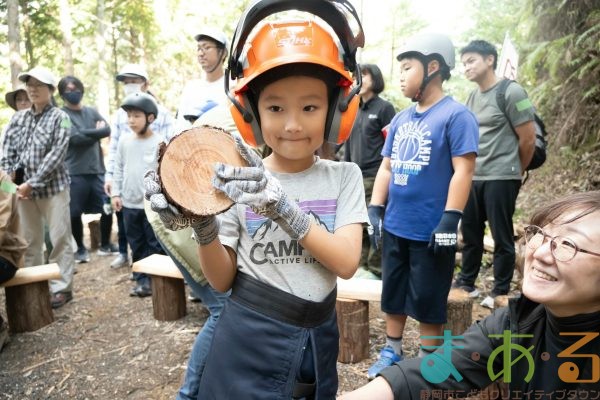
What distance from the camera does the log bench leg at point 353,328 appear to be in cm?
321

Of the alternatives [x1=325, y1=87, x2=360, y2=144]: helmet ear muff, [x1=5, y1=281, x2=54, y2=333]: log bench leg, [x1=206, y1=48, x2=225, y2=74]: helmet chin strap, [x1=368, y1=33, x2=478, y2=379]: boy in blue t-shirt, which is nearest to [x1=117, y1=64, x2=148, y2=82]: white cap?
[x1=206, y1=48, x2=225, y2=74]: helmet chin strap

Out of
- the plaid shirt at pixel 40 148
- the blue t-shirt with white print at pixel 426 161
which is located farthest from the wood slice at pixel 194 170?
the plaid shirt at pixel 40 148

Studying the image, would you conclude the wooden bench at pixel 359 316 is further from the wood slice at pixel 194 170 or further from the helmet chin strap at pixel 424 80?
the wood slice at pixel 194 170

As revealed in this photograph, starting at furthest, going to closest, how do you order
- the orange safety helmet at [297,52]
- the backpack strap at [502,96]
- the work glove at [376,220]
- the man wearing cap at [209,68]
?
the backpack strap at [502,96] < the man wearing cap at [209,68] < the work glove at [376,220] < the orange safety helmet at [297,52]

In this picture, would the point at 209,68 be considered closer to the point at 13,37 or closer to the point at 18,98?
the point at 18,98

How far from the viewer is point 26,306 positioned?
384 cm

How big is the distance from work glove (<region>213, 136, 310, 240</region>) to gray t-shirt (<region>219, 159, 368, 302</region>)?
0.85 feet

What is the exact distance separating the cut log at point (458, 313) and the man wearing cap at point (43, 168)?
3.90 m

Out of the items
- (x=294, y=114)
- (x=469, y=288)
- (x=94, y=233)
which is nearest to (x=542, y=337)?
(x=294, y=114)

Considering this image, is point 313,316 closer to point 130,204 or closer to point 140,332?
point 140,332

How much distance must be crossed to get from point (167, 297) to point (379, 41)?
19.6m

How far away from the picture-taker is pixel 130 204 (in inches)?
180

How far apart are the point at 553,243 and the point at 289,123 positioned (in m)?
0.88

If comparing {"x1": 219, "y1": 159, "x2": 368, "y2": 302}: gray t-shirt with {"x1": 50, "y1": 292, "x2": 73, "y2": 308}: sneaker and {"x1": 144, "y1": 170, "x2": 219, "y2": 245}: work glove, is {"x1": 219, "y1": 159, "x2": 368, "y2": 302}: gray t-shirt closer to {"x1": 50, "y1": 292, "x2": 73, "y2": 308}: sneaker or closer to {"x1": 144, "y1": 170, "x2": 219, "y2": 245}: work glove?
{"x1": 144, "y1": 170, "x2": 219, "y2": 245}: work glove
